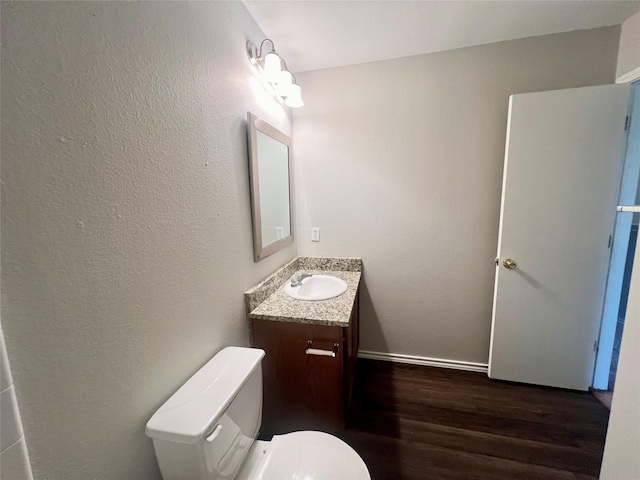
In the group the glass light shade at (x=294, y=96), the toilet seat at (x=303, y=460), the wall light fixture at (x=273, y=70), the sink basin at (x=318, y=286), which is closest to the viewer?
the toilet seat at (x=303, y=460)

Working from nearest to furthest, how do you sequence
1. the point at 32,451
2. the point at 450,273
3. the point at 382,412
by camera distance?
the point at 32,451, the point at 382,412, the point at 450,273

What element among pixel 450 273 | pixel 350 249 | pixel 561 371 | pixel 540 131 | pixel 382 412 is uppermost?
pixel 540 131

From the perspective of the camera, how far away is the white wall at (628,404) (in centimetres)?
87

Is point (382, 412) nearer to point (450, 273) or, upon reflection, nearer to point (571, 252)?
point (450, 273)

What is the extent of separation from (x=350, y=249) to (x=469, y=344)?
1.16 m

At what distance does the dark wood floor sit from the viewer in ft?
4.17

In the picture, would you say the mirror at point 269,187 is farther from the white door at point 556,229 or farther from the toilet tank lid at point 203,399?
the white door at point 556,229

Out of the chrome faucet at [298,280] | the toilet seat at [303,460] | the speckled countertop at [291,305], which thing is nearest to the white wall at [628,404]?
the toilet seat at [303,460]

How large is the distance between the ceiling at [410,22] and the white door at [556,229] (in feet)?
1.23

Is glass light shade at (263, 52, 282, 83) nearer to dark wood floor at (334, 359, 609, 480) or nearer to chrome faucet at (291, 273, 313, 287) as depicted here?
chrome faucet at (291, 273, 313, 287)

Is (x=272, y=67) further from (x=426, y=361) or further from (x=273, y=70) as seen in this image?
(x=426, y=361)

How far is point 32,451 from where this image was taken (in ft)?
1.68

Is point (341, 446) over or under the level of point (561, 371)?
over

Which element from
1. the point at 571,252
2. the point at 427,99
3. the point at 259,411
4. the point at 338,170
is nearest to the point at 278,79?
the point at 338,170
